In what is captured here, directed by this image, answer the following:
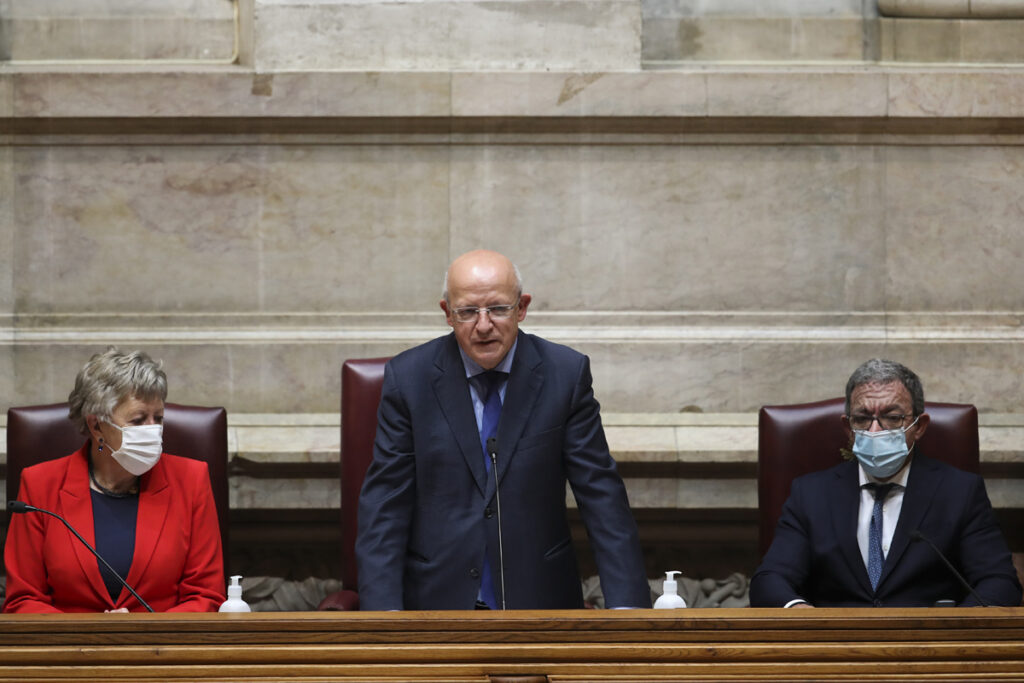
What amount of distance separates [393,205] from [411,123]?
0.91 ft

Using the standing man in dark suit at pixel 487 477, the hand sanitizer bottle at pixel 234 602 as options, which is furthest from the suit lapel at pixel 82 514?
the standing man in dark suit at pixel 487 477

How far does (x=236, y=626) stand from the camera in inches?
A: 92.4

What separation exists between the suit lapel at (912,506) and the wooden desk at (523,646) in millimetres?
873

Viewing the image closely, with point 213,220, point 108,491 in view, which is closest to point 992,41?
point 213,220

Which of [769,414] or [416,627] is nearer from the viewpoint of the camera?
[416,627]

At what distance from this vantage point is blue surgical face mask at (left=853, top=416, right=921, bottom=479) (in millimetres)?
3346

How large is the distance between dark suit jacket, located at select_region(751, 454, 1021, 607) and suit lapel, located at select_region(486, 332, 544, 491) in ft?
2.71

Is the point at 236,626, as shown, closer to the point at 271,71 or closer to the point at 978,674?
the point at 978,674

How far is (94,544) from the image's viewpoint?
3205 mm

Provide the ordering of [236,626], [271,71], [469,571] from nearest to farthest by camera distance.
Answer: [236,626] < [469,571] < [271,71]

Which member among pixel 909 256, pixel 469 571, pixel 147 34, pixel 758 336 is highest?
pixel 147 34

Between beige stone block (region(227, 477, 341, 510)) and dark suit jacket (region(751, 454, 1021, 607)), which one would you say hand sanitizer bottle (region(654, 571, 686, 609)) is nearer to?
dark suit jacket (region(751, 454, 1021, 607))

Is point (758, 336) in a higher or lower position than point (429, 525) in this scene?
higher

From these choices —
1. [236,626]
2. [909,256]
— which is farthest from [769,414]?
[236,626]
